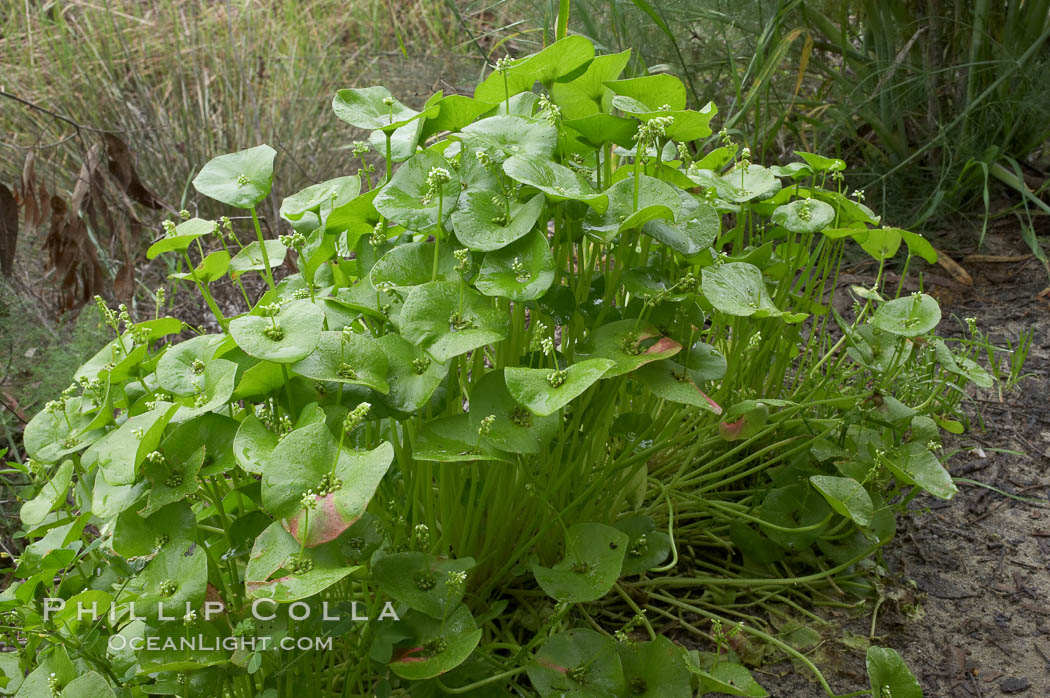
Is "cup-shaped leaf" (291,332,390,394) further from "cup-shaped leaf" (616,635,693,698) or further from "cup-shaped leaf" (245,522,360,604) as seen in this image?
"cup-shaped leaf" (616,635,693,698)

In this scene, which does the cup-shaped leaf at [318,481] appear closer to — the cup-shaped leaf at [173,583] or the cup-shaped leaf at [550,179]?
the cup-shaped leaf at [173,583]

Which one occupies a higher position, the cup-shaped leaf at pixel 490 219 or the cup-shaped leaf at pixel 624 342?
the cup-shaped leaf at pixel 490 219

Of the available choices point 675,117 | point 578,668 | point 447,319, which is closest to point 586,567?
point 578,668

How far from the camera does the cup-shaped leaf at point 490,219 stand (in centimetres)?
91

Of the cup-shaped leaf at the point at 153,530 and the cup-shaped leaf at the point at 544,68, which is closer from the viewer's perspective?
the cup-shaped leaf at the point at 153,530

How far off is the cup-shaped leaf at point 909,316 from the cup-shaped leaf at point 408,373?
0.71m

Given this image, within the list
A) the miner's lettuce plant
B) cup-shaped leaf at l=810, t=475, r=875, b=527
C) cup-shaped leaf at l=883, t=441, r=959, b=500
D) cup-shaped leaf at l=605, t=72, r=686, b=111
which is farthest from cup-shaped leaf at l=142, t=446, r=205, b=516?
cup-shaped leaf at l=883, t=441, r=959, b=500

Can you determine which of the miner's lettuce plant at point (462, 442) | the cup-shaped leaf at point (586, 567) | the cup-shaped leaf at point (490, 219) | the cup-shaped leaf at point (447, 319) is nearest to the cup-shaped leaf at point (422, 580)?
the miner's lettuce plant at point (462, 442)

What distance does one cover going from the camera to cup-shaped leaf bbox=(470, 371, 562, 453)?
879mm

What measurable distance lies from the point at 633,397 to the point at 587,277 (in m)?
0.31

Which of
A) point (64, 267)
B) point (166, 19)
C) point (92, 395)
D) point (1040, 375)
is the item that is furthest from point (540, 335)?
point (166, 19)

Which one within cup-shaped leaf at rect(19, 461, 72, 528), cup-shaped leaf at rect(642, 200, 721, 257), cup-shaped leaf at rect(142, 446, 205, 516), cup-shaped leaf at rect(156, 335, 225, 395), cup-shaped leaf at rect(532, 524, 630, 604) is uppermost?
cup-shaped leaf at rect(642, 200, 721, 257)

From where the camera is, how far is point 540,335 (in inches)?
38.3

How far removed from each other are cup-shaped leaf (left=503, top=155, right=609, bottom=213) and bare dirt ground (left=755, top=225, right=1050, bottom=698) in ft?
2.39
